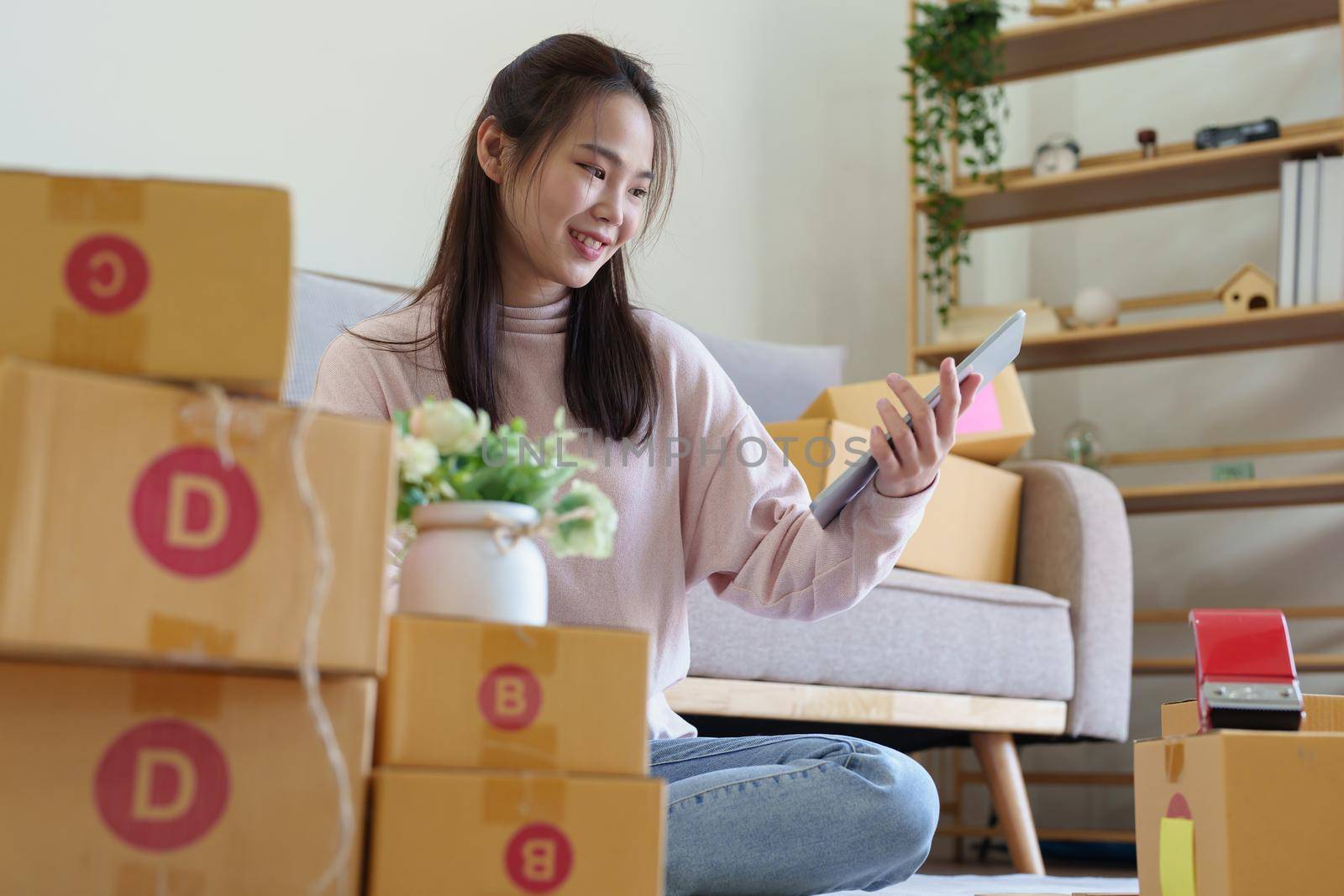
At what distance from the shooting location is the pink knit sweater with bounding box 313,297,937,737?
116 cm

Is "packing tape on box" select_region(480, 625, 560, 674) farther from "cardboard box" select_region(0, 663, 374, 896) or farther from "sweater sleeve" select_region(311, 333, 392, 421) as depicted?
"sweater sleeve" select_region(311, 333, 392, 421)

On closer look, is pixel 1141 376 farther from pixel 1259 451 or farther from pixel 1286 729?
pixel 1286 729

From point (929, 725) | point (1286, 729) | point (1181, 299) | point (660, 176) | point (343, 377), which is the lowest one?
point (929, 725)

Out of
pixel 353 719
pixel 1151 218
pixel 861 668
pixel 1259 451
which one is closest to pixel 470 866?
pixel 353 719

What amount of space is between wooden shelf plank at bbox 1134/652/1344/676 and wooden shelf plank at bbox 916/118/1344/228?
3.27 ft

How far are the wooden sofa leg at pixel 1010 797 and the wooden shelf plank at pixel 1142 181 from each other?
4.40ft

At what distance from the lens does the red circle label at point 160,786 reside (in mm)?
611

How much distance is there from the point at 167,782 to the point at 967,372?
0.60 m

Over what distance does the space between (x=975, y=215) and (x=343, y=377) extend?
2.21 metres

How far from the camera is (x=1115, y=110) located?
325 centimetres

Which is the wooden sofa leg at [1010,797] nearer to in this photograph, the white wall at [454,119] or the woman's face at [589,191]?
the white wall at [454,119]

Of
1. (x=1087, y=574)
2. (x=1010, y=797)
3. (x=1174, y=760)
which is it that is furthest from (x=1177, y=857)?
(x=1087, y=574)

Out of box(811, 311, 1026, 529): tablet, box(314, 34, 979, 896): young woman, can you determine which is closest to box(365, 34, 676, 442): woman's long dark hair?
box(314, 34, 979, 896): young woman

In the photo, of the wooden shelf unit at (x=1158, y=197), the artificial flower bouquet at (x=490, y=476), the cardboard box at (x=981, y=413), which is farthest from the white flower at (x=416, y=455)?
the wooden shelf unit at (x=1158, y=197)
